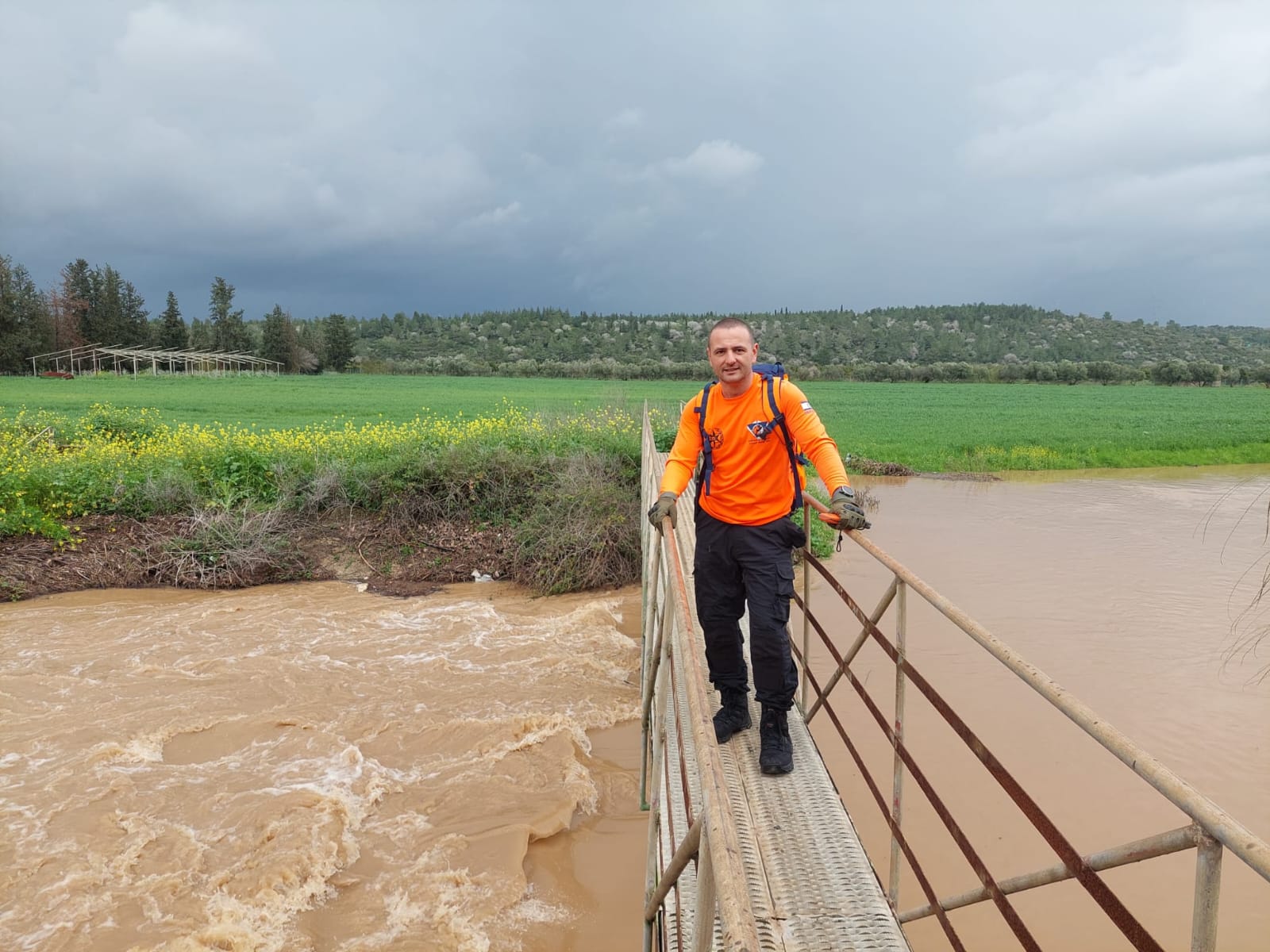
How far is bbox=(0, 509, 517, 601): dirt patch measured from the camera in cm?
916

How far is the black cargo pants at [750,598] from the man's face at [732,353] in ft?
1.95

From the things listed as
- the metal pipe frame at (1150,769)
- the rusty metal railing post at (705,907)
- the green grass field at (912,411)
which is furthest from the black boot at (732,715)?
the green grass field at (912,411)

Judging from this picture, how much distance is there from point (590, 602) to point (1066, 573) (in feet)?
19.2

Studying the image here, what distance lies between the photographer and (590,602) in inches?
352

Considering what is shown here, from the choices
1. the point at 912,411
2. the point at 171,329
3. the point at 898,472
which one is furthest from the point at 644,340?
the point at 898,472

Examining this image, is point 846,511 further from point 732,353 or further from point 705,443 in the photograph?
point 732,353

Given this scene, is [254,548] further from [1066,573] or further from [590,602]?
[1066,573]

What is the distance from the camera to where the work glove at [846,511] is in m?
2.93

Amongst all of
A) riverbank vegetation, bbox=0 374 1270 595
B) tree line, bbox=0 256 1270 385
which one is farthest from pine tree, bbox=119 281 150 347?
riverbank vegetation, bbox=0 374 1270 595

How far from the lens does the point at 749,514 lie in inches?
124

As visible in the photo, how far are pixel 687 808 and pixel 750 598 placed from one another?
114cm

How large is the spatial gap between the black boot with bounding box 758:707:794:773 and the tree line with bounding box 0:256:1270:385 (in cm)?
5133

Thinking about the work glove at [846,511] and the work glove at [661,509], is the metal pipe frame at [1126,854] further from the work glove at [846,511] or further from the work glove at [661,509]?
the work glove at [661,509]

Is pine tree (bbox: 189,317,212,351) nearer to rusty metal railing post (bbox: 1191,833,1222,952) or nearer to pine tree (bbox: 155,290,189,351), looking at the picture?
pine tree (bbox: 155,290,189,351)
